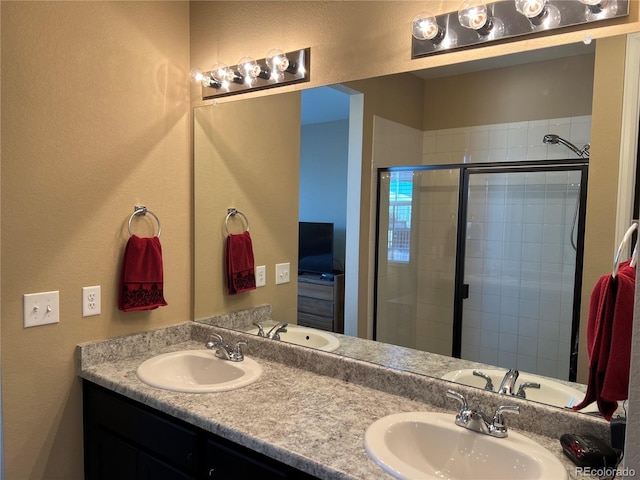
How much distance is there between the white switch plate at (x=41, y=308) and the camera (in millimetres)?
1646

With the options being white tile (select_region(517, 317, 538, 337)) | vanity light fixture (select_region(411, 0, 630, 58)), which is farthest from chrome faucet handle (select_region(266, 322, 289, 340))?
vanity light fixture (select_region(411, 0, 630, 58))

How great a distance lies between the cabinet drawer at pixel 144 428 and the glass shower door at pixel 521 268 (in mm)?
952

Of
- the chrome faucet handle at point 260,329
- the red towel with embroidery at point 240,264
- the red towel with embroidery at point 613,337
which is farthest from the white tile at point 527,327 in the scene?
the red towel with embroidery at point 240,264

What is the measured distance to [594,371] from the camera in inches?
44.4

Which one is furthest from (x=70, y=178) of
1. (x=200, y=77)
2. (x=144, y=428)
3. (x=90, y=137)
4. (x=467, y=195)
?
(x=467, y=195)

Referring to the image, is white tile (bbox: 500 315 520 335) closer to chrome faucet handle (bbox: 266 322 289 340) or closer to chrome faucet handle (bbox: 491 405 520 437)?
chrome faucet handle (bbox: 491 405 520 437)

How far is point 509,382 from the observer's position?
4.70ft

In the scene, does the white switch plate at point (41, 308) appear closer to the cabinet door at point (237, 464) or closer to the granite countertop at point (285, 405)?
the granite countertop at point (285, 405)

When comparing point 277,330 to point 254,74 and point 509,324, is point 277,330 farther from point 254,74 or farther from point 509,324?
point 254,74

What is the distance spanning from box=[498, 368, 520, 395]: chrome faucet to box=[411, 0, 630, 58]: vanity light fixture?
1019 mm

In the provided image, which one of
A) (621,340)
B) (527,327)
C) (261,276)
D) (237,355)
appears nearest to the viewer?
(621,340)

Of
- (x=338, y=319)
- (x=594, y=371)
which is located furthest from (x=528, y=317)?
(x=338, y=319)

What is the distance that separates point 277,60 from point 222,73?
30 cm

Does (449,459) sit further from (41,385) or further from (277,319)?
(41,385)
